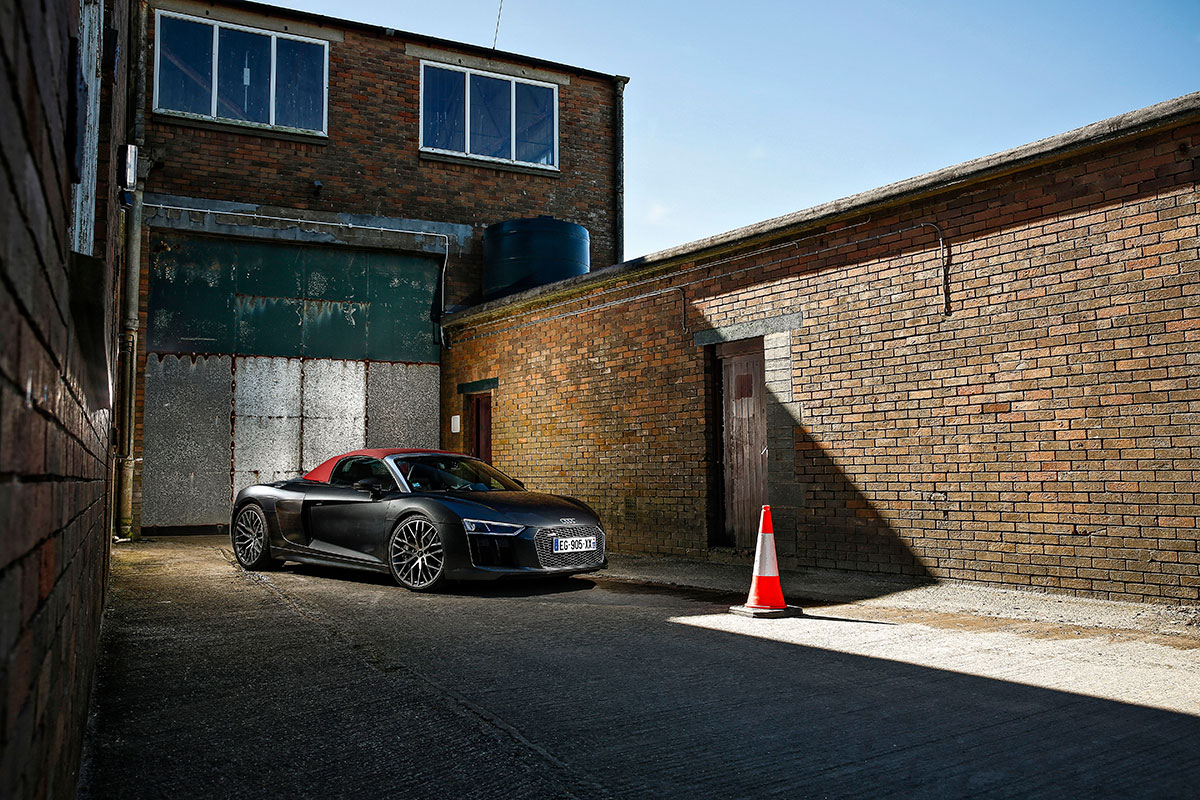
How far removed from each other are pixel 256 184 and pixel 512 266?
4458mm

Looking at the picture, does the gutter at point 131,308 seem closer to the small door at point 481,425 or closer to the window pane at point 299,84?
the window pane at point 299,84

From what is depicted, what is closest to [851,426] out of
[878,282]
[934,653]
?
[878,282]

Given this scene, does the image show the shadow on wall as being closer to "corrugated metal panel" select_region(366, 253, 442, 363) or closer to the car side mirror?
the car side mirror

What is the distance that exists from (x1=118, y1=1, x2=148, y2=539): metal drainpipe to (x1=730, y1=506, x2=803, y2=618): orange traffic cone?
848 centimetres

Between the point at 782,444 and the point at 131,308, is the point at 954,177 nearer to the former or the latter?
the point at 782,444

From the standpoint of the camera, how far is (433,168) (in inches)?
656

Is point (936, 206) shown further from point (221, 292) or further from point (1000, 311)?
point (221, 292)

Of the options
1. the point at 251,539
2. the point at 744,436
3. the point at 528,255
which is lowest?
the point at 251,539

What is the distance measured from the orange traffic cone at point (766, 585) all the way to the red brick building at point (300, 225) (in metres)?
9.93

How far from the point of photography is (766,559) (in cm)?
684

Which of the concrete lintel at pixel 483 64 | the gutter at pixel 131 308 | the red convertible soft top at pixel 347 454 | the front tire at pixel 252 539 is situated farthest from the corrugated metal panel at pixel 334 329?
the red convertible soft top at pixel 347 454

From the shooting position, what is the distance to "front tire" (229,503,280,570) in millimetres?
9523

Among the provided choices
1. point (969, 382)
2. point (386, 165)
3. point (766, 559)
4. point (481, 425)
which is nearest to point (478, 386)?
point (481, 425)

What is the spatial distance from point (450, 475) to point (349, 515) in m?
1.02
